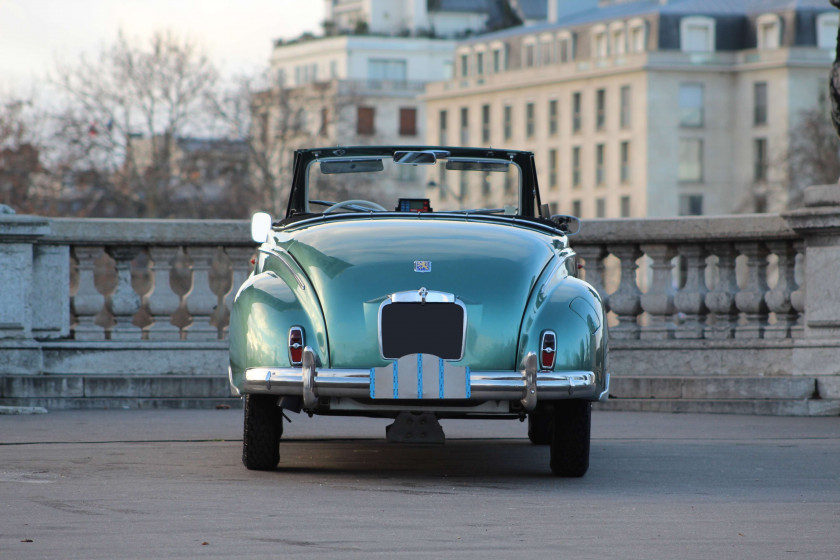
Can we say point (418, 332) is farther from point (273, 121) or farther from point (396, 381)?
point (273, 121)

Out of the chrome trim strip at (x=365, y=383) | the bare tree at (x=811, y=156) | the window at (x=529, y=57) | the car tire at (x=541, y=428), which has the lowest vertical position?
the car tire at (x=541, y=428)

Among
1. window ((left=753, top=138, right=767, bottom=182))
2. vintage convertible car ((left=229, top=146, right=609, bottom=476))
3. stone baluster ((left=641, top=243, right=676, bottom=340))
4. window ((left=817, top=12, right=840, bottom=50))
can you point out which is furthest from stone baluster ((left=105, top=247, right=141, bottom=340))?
window ((left=817, top=12, right=840, bottom=50))

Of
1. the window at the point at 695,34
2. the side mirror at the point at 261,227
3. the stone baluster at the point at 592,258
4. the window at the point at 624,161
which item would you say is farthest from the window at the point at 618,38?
the side mirror at the point at 261,227

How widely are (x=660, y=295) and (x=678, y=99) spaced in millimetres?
88529

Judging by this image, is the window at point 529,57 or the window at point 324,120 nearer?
the window at point 324,120

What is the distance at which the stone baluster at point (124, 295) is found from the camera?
46.6 feet

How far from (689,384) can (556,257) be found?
15.5 feet

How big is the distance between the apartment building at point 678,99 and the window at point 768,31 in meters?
0.08

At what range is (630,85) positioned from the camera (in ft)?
335

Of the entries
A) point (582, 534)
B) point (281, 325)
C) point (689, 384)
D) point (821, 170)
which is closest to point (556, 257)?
point (281, 325)

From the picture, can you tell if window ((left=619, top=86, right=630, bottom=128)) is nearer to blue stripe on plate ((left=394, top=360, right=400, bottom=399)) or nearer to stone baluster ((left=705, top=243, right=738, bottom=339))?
stone baluster ((left=705, top=243, right=738, bottom=339))

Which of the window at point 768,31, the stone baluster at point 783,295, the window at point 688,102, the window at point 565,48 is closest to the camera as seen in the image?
the stone baluster at point 783,295

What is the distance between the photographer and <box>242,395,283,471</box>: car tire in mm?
9383

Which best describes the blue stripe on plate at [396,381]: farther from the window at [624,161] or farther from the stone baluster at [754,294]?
the window at [624,161]
